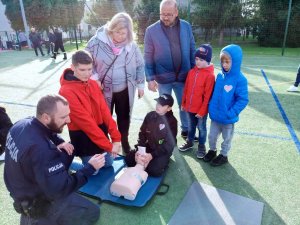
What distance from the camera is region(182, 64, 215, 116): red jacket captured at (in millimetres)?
3191

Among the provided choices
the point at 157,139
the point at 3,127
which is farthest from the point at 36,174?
the point at 3,127

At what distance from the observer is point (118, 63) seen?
3.13 meters

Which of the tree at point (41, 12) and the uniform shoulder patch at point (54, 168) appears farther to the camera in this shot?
the tree at point (41, 12)

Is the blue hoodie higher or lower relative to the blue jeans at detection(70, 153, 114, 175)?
higher

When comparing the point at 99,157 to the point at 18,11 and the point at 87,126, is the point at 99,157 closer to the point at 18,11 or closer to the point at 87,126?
the point at 87,126

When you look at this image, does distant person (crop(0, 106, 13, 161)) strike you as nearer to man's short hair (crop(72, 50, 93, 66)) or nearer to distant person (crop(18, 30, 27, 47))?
man's short hair (crop(72, 50, 93, 66))

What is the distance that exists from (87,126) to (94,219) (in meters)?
0.94

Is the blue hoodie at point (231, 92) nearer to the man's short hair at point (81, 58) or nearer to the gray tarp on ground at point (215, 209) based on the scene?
the gray tarp on ground at point (215, 209)

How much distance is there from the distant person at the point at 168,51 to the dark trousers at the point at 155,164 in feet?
3.41

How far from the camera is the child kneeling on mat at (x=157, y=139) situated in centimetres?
311

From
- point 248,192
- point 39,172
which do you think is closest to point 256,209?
point 248,192

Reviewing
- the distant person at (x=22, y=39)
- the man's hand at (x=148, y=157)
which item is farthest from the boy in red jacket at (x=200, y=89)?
the distant person at (x=22, y=39)

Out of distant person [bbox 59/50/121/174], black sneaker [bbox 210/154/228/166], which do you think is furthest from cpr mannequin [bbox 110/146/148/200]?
black sneaker [bbox 210/154/228/166]

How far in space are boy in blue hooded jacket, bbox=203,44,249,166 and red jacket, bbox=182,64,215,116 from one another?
8cm
